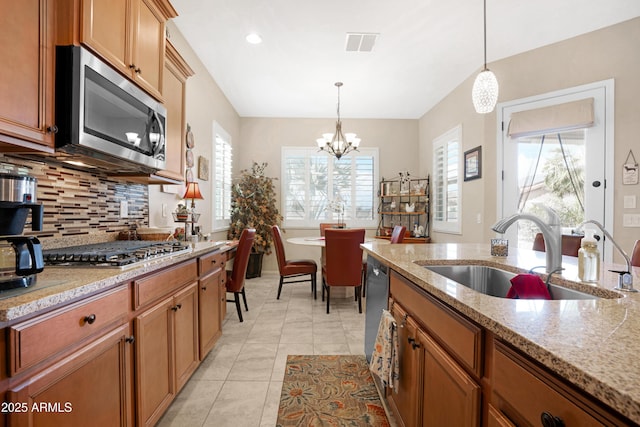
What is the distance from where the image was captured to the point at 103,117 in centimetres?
144

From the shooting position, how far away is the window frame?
13.8 feet

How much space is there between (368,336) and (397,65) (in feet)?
10.3

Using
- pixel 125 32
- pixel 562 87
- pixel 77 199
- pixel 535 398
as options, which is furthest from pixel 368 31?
pixel 535 398

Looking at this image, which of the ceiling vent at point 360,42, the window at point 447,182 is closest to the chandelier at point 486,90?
the ceiling vent at point 360,42

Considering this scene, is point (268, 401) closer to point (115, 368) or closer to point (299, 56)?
point (115, 368)

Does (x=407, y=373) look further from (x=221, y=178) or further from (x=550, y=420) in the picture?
(x=221, y=178)

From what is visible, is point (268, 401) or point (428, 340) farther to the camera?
point (268, 401)

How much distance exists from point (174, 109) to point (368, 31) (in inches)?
78.7

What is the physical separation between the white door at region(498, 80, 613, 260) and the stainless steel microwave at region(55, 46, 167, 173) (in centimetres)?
317

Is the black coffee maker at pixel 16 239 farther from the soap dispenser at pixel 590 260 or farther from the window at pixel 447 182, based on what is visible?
the window at pixel 447 182

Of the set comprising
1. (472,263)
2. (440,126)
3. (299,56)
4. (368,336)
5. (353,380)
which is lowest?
(353,380)

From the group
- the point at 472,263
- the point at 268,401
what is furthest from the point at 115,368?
the point at 472,263

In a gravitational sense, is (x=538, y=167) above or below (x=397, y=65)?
below

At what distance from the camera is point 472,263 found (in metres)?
1.67
